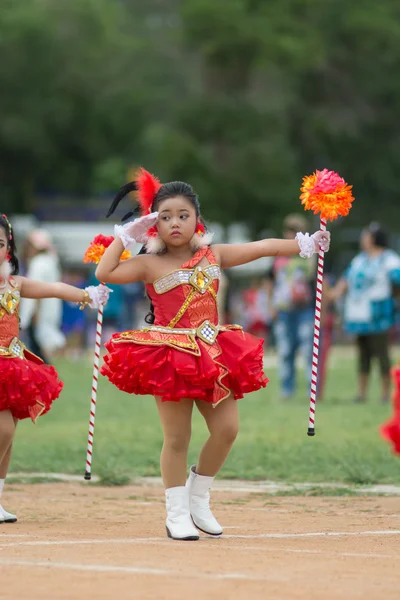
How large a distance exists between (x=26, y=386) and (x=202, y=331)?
117 cm

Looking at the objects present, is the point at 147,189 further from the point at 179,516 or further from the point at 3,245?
the point at 179,516

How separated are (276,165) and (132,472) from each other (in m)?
33.2

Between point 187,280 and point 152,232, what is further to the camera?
point 152,232

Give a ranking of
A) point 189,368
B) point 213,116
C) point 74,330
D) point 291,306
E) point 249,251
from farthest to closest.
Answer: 1. point 213,116
2. point 74,330
3. point 291,306
4. point 249,251
5. point 189,368

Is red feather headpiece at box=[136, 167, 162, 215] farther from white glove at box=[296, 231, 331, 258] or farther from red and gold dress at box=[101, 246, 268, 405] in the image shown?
white glove at box=[296, 231, 331, 258]

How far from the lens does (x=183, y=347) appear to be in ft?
24.0

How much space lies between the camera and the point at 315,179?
816 cm

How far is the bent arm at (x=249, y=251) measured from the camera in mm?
7680

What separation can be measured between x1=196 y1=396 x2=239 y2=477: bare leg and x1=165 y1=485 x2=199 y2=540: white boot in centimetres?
25

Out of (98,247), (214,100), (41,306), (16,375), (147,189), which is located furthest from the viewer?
(214,100)

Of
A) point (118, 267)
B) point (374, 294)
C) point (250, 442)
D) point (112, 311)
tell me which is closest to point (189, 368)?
point (118, 267)

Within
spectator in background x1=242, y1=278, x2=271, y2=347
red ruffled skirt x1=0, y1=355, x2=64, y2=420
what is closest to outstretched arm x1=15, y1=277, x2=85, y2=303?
red ruffled skirt x1=0, y1=355, x2=64, y2=420

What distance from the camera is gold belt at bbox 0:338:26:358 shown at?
7987 mm

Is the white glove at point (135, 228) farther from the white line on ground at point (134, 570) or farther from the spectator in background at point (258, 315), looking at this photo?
the spectator in background at point (258, 315)
